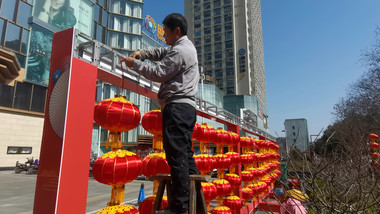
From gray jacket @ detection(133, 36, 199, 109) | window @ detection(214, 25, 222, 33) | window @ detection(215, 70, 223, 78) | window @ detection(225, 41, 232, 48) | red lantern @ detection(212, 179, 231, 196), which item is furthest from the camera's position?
window @ detection(214, 25, 222, 33)

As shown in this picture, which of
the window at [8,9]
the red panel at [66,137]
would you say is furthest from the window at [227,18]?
the red panel at [66,137]

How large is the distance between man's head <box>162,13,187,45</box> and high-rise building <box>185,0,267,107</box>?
57.9m

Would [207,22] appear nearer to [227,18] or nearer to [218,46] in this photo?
[227,18]

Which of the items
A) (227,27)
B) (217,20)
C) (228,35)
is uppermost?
(217,20)

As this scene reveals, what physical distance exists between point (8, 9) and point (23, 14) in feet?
4.81

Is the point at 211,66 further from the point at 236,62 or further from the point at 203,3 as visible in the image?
the point at 203,3

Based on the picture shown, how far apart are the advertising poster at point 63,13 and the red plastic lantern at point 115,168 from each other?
3039cm

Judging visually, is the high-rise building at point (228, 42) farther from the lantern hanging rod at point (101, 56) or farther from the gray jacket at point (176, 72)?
the gray jacket at point (176, 72)

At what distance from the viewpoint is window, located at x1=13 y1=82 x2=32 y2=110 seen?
23.4 m

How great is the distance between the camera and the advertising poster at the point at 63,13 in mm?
27062

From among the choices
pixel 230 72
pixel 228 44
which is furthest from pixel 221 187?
pixel 228 44

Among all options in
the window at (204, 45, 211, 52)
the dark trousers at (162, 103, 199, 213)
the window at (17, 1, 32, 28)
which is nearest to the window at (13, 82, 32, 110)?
the window at (17, 1, 32, 28)

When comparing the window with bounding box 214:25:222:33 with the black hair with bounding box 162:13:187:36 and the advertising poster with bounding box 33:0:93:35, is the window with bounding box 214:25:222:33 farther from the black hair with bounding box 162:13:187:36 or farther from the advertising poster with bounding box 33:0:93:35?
the black hair with bounding box 162:13:187:36

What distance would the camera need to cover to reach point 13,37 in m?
23.9
